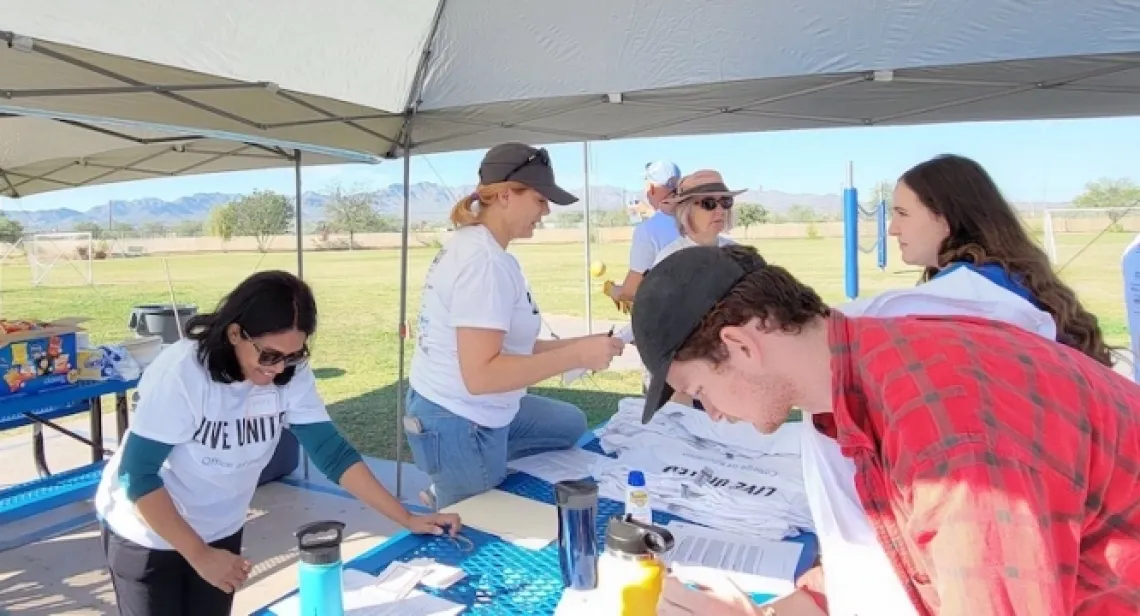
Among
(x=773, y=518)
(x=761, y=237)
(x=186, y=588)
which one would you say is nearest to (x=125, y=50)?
(x=186, y=588)

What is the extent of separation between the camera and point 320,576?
3.50 ft

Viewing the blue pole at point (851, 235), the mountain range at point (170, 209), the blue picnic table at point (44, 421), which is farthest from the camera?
the mountain range at point (170, 209)

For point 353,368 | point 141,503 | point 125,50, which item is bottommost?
point 353,368

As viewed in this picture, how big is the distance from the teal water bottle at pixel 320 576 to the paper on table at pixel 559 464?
80 centimetres

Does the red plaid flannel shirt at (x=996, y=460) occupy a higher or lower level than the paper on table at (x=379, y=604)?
higher

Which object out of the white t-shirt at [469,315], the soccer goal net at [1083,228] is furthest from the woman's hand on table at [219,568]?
the soccer goal net at [1083,228]

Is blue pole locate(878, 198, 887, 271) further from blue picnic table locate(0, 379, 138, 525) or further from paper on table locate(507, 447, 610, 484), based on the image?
→ blue picnic table locate(0, 379, 138, 525)

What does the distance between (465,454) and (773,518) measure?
775 millimetres

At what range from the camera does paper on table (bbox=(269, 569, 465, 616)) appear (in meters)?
1.16

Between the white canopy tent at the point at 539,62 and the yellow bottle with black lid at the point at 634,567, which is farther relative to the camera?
the white canopy tent at the point at 539,62

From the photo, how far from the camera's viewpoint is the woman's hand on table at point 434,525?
1.46 m

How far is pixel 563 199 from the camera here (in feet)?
6.59

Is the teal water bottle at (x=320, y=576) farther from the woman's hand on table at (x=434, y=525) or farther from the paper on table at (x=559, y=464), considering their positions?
the paper on table at (x=559, y=464)

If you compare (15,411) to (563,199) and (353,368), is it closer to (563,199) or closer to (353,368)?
(563,199)
